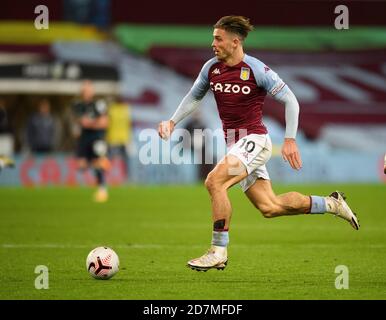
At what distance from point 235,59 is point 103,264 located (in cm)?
218

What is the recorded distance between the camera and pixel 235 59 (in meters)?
8.82

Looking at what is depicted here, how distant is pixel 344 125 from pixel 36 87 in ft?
30.7

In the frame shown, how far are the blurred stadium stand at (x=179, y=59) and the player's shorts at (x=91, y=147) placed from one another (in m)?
8.57

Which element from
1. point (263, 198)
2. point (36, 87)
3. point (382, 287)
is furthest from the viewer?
point (36, 87)

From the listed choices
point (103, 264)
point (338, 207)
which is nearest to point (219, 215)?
point (103, 264)

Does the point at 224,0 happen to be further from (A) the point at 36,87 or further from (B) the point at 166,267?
(B) the point at 166,267

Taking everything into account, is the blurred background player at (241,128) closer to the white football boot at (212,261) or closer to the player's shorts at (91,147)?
the white football boot at (212,261)

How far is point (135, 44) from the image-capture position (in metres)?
30.4

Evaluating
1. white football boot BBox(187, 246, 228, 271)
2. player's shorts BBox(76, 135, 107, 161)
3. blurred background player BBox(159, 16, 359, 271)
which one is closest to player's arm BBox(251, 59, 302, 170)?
blurred background player BBox(159, 16, 359, 271)

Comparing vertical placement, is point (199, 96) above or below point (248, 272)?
above

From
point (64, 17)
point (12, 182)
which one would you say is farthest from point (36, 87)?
point (12, 182)

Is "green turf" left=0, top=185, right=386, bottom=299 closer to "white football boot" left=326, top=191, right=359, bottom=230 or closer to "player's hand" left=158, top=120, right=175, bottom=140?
"white football boot" left=326, top=191, right=359, bottom=230

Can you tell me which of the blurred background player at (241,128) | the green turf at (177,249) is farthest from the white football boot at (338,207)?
the green turf at (177,249)

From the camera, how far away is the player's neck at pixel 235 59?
8.80m
